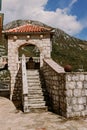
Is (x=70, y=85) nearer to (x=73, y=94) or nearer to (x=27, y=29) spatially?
(x=73, y=94)

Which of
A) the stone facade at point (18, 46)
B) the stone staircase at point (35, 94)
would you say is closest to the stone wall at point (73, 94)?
the stone staircase at point (35, 94)

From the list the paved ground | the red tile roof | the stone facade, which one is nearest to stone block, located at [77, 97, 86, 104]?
the paved ground

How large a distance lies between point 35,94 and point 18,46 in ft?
18.2

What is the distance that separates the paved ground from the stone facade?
21.6 ft

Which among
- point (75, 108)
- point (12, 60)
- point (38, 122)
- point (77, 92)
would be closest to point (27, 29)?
point (12, 60)

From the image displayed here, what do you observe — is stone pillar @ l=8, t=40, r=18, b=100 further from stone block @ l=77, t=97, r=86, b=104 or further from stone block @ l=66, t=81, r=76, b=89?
stone block @ l=77, t=97, r=86, b=104

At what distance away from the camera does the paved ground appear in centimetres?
880

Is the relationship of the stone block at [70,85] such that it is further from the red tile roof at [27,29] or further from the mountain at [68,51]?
the mountain at [68,51]

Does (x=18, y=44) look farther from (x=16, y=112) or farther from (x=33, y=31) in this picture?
(x=16, y=112)

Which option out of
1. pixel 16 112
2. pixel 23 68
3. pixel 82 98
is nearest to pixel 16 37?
pixel 23 68

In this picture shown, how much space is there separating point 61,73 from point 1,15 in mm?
4776

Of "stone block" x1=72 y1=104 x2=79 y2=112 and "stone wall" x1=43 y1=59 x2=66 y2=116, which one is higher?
"stone wall" x1=43 y1=59 x2=66 y2=116

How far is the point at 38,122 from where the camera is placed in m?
9.62

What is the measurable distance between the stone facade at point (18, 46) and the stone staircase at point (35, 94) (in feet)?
7.35
